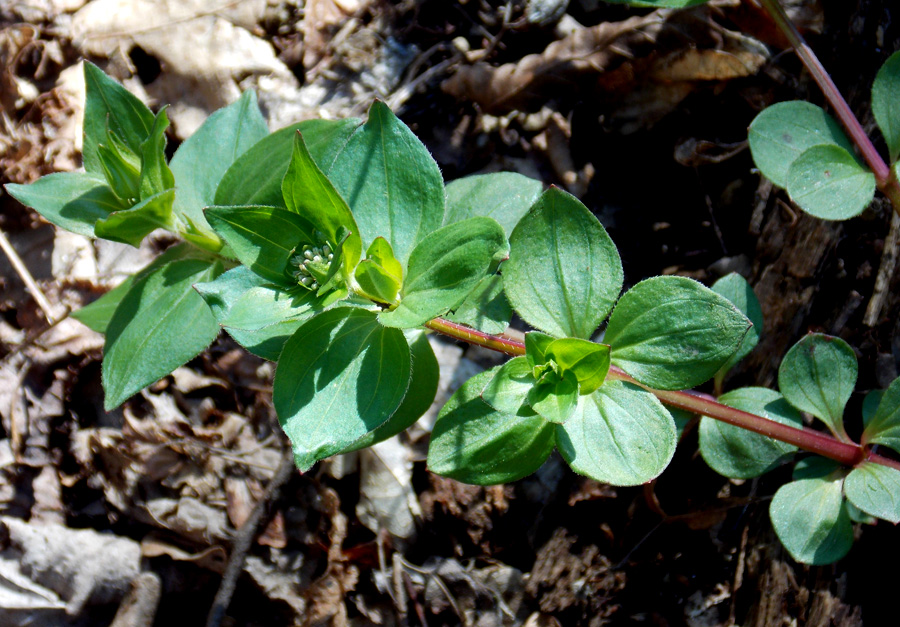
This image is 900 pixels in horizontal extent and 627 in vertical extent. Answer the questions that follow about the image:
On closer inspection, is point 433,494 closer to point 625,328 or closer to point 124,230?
point 625,328

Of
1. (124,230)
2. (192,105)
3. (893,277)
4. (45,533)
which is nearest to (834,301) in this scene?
(893,277)

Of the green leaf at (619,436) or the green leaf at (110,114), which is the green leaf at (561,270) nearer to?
the green leaf at (619,436)

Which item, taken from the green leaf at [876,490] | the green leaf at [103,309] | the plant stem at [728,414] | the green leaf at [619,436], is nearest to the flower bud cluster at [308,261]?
the plant stem at [728,414]

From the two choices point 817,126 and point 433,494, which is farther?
point 433,494

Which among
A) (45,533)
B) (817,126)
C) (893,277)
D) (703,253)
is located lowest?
(45,533)

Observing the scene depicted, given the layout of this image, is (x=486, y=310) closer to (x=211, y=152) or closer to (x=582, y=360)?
(x=582, y=360)

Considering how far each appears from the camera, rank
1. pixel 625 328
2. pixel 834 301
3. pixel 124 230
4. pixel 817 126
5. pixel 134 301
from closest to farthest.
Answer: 1. pixel 625 328
2. pixel 124 230
3. pixel 134 301
4. pixel 817 126
5. pixel 834 301

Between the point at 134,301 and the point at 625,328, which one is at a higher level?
the point at 625,328

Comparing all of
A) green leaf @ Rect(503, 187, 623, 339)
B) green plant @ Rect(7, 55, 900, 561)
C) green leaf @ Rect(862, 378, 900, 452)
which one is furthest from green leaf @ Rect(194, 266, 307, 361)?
green leaf @ Rect(862, 378, 900, 452)
